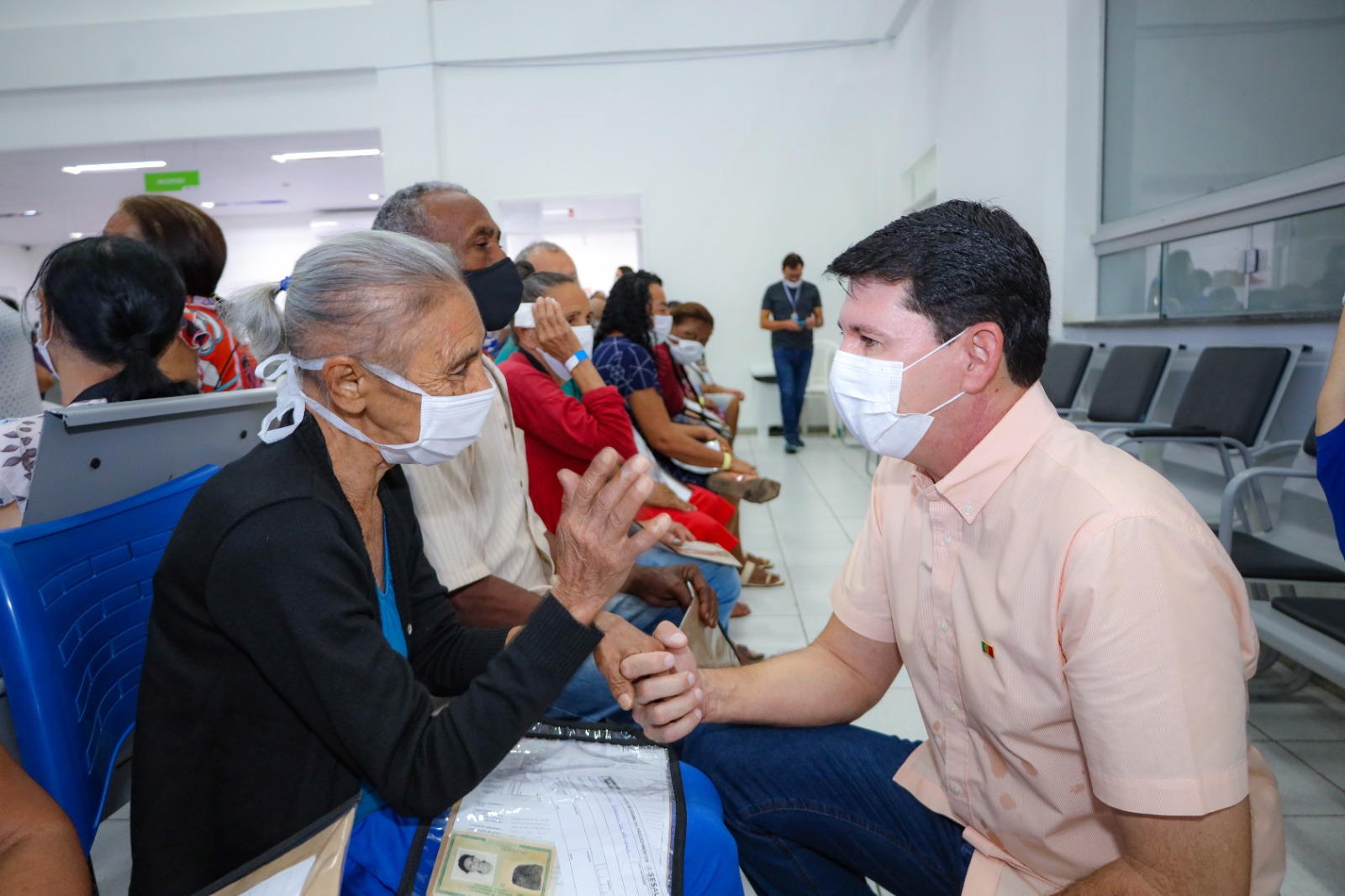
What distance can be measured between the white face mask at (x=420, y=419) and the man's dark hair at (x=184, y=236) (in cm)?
157

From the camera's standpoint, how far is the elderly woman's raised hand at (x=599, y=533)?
3.32 ft

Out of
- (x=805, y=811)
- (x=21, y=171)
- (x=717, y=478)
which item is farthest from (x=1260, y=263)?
(x=21, y=171)

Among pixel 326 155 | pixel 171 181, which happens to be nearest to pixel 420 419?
pixel 171 181

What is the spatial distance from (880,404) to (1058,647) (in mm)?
387

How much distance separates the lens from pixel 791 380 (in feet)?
26.3

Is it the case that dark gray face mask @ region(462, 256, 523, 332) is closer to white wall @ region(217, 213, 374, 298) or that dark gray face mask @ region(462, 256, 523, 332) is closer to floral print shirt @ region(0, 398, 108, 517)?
floral print shirt @ region(0, 398, 108, 517)

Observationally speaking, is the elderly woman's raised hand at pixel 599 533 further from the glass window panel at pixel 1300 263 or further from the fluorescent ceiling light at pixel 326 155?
the fluorescent ceiling light at pixel 326 155

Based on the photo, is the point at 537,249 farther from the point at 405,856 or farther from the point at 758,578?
the point at 405,856

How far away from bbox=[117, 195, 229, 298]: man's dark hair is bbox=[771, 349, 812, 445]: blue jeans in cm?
590

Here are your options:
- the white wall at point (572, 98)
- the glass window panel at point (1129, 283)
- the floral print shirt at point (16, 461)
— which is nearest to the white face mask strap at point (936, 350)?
the floral print shirt at point (16, 461)

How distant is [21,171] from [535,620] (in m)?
12.0

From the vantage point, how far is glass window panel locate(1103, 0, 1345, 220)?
2.84 m

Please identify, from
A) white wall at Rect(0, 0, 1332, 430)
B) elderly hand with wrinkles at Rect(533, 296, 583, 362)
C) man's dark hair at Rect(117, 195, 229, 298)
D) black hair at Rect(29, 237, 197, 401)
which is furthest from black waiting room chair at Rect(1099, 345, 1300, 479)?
white wall at Rect(0, 0, 1332, 430)

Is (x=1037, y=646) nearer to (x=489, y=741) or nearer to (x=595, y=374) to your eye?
(x=489, y=741)
